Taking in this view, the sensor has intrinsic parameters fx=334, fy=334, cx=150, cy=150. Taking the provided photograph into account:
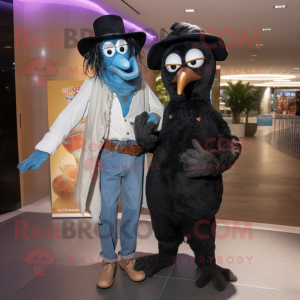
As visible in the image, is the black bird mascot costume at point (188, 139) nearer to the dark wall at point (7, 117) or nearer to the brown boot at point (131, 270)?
the brown boot at point (131, 270)

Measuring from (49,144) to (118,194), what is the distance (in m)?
0.51

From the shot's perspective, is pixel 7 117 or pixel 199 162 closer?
pixel 199 162

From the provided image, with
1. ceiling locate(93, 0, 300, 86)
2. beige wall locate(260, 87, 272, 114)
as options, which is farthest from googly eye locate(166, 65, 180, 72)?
beige wall locate(260, 87, 272, 114)

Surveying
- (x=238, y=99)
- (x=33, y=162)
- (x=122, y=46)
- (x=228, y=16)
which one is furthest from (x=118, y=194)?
(x=238, y=99)

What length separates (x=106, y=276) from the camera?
76.9 inches

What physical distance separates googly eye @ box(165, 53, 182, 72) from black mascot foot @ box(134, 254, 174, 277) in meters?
1.16

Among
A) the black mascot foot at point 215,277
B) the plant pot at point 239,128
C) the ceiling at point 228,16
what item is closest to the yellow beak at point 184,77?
the black mascot foot at point 215,277

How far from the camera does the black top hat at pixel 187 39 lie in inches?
69.6

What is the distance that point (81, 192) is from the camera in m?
1.91

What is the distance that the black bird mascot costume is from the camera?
1.76 meters

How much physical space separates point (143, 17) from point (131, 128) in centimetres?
390

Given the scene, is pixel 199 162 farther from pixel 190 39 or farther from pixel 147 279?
pixel 147 279

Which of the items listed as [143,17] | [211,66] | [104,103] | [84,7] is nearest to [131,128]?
[104,103]

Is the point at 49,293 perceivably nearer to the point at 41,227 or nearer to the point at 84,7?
the point at 41,227
